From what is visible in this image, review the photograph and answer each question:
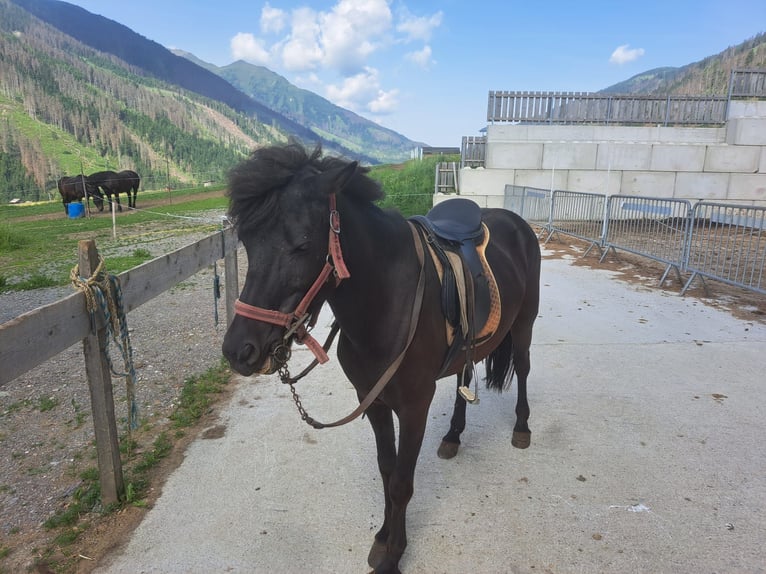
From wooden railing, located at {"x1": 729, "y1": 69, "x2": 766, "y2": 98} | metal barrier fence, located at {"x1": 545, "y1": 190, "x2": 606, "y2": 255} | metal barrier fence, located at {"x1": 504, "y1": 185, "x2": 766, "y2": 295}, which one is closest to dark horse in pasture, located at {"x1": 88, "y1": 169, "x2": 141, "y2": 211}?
metal barrier fence, located at {"x1": 504, "y1": 185, "x2": 766, "y2": 295}

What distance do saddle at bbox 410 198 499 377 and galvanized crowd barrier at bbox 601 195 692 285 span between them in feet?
19.7

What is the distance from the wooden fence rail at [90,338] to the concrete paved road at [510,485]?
41cm

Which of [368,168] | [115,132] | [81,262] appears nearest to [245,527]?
[81,262]

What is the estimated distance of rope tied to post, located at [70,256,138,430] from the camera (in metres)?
2.26

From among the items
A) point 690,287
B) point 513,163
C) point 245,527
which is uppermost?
point 513,163

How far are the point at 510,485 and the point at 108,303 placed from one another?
8.17 ft

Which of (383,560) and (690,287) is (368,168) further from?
(690,287)

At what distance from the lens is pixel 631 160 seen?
13.6 meters

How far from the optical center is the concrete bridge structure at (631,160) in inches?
528

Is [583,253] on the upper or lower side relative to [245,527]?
upper

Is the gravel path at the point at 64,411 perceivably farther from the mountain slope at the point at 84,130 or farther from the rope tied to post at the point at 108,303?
the mountain slope at the point at 84,130

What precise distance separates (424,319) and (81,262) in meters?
1.75

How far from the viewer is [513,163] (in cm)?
1366

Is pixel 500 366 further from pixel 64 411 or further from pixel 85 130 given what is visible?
pixel 85 130
